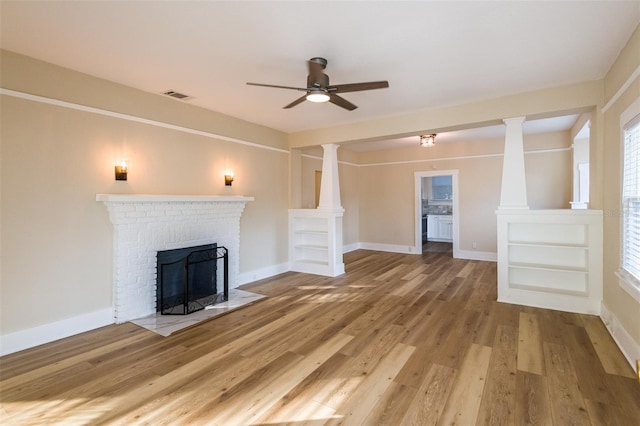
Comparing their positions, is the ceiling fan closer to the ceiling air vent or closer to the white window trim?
the ceiling air vent

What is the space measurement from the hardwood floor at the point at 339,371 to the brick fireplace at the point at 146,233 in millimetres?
390

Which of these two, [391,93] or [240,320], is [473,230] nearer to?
[391,93]

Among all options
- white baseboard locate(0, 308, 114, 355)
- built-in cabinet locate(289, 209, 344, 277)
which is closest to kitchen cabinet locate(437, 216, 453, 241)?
built-in cabinet locate(289, 209, 344, 277)

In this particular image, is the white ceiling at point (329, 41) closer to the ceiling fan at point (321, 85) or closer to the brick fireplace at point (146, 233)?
the ceiling fan at point (321, 85)

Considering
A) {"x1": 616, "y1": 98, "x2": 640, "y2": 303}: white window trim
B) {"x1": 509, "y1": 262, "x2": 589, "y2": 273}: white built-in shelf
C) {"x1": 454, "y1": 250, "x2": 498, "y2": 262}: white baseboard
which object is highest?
{"x1": 616, "y1": 98, "x2": 640, "y2": 303}: white window trim

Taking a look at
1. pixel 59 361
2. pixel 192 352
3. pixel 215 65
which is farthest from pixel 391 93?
pixel 59 361

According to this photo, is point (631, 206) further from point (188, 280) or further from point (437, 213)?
point (437, 213)

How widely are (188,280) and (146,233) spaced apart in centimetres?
86

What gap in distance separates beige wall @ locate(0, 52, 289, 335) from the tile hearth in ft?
1.81

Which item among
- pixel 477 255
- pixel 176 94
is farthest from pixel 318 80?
pixel 477 255

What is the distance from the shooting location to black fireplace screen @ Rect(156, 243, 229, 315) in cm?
405

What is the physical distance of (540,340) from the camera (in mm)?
3137

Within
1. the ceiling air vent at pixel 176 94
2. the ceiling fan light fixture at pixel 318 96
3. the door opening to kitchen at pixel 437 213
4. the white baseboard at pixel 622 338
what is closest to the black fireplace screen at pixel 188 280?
the ceiling air vent at pixel 176 94

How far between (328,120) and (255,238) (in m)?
2.52
